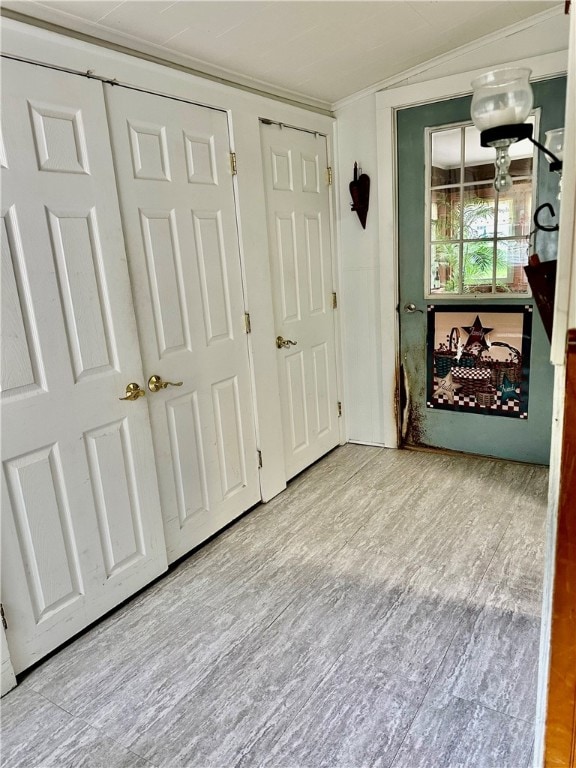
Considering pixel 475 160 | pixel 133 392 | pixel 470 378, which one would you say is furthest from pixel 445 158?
pixel 133 392

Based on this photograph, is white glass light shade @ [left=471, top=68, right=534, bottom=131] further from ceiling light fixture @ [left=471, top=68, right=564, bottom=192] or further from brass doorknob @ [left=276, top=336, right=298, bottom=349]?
brass doorknob @ [left=276, top=336, right=298, bottom=349]

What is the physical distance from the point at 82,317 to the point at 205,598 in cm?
125

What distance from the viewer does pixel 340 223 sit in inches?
132

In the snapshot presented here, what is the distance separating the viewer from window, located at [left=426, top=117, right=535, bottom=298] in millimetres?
2848

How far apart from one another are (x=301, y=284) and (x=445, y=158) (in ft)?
3.70

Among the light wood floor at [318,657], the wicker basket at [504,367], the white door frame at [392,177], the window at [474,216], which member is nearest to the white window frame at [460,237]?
the window at [474,216]

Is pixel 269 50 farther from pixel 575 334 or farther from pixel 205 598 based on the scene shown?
pixel 205 598

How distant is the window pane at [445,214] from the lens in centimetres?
302

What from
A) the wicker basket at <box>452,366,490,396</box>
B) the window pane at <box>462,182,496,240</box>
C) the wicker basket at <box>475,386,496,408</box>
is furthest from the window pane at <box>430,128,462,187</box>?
the wicker basket at <box>475,386,496,408</box>

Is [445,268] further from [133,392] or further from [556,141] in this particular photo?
[133,392]

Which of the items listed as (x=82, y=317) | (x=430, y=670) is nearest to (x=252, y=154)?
(x=82, y=317)

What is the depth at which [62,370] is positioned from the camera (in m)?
1.79

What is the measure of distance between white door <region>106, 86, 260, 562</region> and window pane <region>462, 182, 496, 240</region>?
1436mm

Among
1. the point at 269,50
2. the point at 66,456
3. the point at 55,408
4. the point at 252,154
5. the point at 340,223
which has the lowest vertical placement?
the point at 66,456
